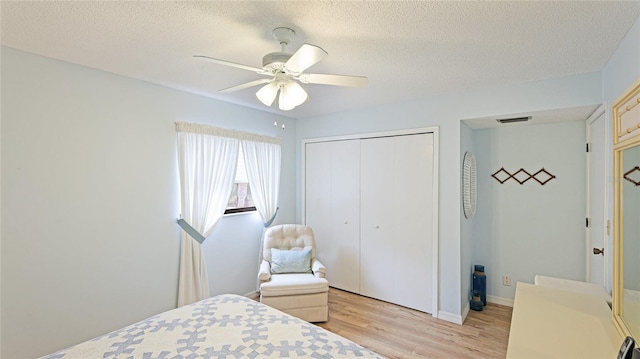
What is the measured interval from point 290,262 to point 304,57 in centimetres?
240

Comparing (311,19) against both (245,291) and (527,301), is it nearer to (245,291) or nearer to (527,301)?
(527,301)

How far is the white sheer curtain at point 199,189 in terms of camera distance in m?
3.00

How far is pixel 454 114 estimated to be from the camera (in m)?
3.12

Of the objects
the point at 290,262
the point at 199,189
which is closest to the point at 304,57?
the point at 199,189

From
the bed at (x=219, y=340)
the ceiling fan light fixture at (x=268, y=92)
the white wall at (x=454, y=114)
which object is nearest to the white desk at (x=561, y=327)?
the bed at (x=219, y=340)

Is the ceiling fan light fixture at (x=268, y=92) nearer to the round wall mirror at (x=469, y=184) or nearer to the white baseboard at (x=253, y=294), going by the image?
the round wall mirror at (x=469, y=184)

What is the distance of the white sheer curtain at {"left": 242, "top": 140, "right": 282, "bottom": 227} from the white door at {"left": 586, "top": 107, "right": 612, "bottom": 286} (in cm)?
331

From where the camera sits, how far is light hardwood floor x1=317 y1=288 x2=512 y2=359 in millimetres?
2588

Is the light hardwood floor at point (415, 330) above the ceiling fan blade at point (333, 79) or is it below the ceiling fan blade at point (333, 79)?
below

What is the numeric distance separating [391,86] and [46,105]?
2.79m

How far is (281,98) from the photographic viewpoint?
1.97 meters

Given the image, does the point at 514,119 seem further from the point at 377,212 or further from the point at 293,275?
the point at 293,275

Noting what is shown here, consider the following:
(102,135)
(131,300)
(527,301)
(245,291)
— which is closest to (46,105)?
(102,135)

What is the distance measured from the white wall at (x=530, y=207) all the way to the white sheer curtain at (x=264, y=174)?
2543mm
